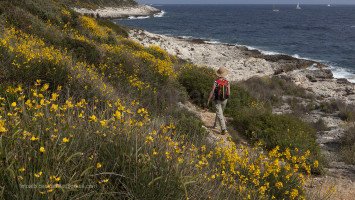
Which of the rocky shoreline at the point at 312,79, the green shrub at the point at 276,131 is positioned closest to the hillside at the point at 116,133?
the green shrub at the point at 276,131

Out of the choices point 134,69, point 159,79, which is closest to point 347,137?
point 159,79

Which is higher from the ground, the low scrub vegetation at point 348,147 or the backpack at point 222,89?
the backpack at point 222,89

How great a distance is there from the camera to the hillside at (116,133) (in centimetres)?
195

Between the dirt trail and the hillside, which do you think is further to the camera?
the dirt trail

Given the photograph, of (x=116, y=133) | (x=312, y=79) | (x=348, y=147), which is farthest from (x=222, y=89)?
(x=312, y=79)

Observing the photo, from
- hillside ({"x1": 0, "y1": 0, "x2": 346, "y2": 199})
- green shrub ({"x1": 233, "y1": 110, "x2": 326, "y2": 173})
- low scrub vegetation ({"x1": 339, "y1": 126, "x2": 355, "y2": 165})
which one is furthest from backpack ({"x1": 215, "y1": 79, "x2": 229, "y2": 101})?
low scrub vegetation ({"x1": 339, "y1": 126, "x2": 355, "y2": 165})

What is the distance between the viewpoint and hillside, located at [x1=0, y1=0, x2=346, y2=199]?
1.95 metres

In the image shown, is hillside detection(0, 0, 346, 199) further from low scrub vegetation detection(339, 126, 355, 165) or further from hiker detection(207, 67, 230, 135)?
low scrub vegetation detection(339, 126, 355, 165)

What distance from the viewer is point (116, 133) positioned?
2.53m

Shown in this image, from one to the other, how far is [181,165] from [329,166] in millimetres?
5412

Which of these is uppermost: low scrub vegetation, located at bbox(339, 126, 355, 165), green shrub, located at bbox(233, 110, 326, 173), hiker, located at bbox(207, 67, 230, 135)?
hiker, located at bbox(207, 67, 230, 135)

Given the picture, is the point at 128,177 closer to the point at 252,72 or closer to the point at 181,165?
the point at 181,165

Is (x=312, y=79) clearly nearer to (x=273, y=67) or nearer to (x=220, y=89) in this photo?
(x=273, y=67)

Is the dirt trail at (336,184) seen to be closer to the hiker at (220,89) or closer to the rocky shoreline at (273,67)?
the hiker at (220,89)
